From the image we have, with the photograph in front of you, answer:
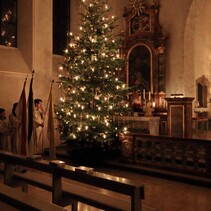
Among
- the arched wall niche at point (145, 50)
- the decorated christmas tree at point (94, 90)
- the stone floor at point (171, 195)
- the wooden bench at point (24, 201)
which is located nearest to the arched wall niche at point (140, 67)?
the arched wall niche at point (145, 50)

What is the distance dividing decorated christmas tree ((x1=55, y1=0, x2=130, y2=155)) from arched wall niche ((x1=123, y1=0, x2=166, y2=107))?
16.0ft

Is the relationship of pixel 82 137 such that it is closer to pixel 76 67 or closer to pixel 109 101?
pixel 109 101

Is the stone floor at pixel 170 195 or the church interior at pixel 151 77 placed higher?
the church interior at pixel 151 77

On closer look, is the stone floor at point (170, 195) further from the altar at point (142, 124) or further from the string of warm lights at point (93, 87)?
the altar at point (142, 124)

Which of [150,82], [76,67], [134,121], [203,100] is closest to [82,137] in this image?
[76,67]

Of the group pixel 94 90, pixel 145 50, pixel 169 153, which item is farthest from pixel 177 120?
pixel 145 50

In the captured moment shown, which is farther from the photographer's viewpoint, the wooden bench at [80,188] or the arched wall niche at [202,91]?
the arched wall niche at [202,91]

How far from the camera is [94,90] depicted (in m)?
8.79

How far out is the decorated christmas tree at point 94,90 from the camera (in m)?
8.59

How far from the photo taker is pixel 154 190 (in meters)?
6.30

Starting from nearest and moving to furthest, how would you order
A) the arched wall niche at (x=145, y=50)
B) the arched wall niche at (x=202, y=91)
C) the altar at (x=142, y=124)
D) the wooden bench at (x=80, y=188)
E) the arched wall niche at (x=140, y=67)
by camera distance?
the wooden bench at (x=80, y=188)
the altar at (x=142, y=124)
the arched wall niche at (x=145, y=50)
the arched wall niche at (x=140, y=67)
the arched wall niche at (x=202, y=91)

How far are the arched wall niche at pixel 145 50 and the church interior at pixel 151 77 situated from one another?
44 millimetres

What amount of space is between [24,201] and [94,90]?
6104 millimetres

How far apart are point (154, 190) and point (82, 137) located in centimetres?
300
